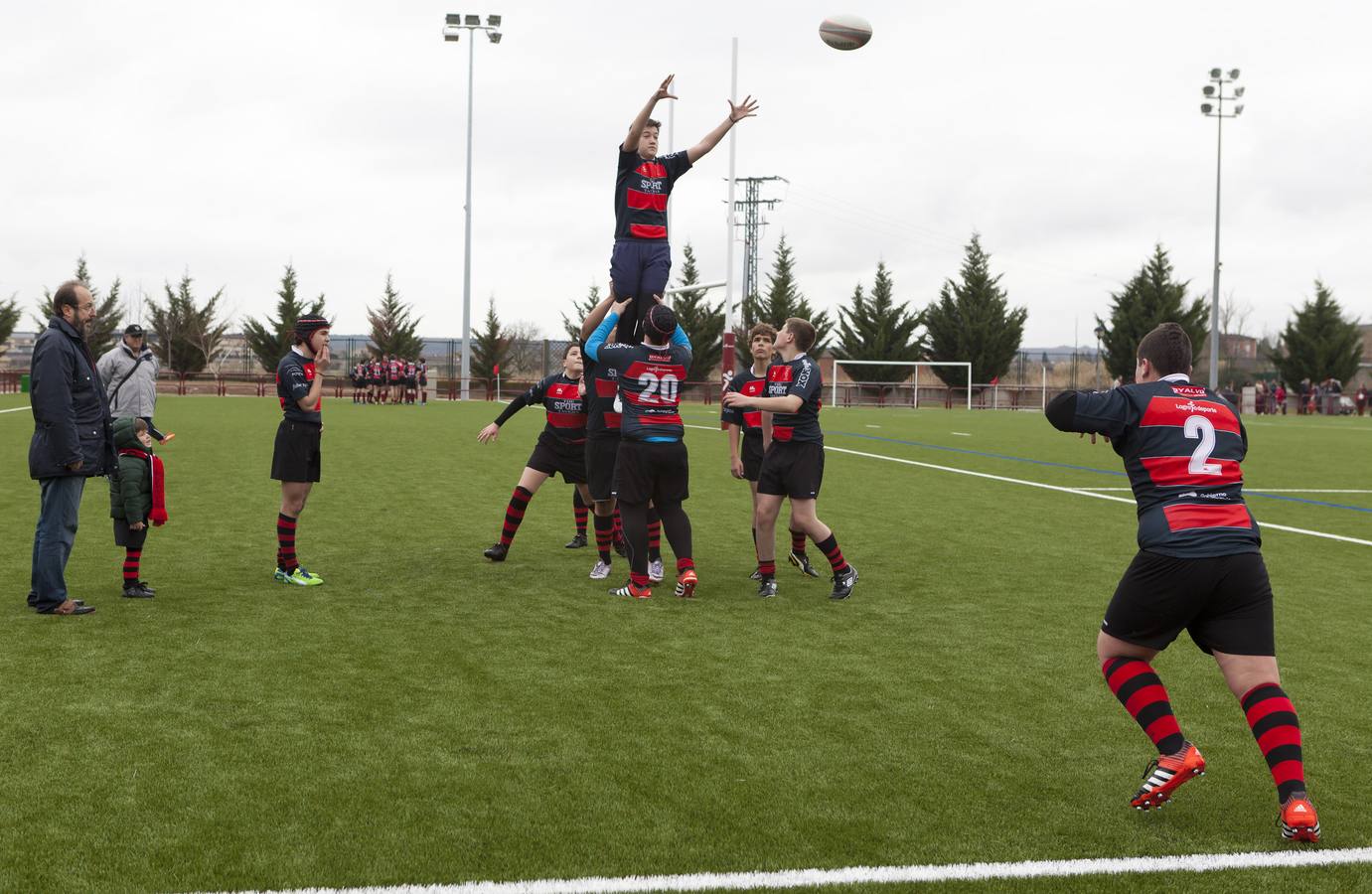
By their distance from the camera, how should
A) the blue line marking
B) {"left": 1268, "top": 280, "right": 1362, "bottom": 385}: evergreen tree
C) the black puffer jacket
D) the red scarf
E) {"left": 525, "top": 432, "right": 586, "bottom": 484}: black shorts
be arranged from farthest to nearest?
{"left": 1268, "top": 280, "right": 1362, "bottom": 385}: evergreen tree
the blue line marking
{"left": 525, "top": 432, "right": 586, "bottom": 484}: black shorts
the red scarf
the black puffer jacket

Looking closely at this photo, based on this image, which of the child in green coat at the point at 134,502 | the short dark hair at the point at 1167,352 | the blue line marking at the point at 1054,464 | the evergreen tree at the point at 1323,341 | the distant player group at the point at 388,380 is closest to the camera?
the short dark hair at the point at 1167,352

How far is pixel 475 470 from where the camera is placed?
17359 mm

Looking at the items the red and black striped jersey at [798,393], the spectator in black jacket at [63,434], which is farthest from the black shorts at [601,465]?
the spectator in black jacket at [63,434]

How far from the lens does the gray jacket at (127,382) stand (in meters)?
10.5

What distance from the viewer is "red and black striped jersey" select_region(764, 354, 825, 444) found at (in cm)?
780

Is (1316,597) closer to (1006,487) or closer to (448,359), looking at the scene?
(1006,487)

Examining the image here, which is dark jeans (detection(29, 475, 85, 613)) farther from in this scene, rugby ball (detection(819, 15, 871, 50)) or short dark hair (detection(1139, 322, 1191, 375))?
rugby ball (detection(819, 15, 871, 50))

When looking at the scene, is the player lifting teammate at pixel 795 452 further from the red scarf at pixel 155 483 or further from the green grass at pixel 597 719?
the red scarf at pixel 155 483

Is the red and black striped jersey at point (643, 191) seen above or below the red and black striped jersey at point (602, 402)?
above

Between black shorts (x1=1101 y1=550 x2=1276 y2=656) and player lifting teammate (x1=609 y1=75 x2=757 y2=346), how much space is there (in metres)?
5.51

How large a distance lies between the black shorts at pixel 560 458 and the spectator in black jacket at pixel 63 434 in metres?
3.35

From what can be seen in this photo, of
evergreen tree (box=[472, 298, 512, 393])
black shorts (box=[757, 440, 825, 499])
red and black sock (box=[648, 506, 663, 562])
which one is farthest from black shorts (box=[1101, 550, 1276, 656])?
evergreen tree (box=[472, 298, 512, 393])

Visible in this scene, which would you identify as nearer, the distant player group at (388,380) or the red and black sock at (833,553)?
the red and black sock at (833,553)

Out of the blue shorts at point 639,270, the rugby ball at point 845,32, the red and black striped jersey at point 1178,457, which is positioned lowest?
the red and black striped jersey at point 1178,457
